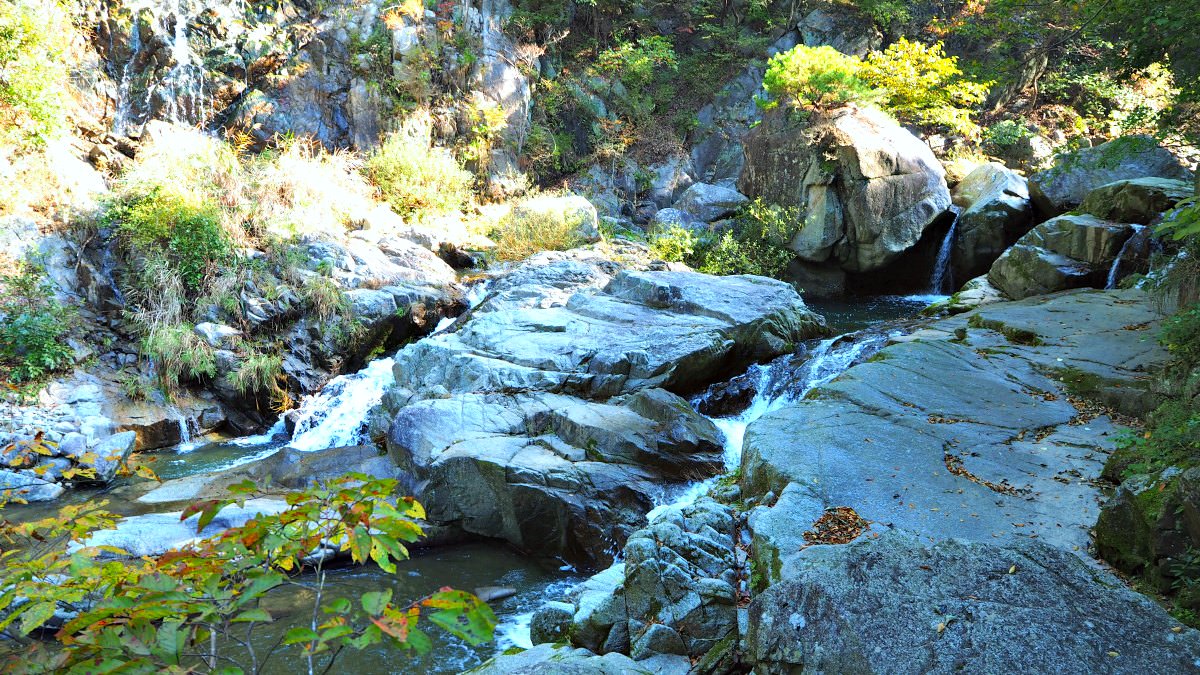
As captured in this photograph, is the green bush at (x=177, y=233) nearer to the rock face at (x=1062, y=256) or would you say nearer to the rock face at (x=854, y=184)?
the rock face at (x=854, y=184)

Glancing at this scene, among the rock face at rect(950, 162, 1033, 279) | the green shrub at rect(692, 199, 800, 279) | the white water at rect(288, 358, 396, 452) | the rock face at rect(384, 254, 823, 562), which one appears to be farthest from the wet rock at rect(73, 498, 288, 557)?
the rock face at rect(950, 162, 1033, 279)

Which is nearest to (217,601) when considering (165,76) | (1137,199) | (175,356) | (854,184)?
(175,356)

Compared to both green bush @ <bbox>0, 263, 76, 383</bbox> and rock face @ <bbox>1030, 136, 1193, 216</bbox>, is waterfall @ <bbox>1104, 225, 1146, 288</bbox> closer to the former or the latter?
rock face @ <bbox>1030, 136, 1193, 216</bbox>

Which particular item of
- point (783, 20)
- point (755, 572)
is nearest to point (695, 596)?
point (755, 572)

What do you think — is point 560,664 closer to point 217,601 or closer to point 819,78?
point 217,601

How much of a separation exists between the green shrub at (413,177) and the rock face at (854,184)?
6.77 m

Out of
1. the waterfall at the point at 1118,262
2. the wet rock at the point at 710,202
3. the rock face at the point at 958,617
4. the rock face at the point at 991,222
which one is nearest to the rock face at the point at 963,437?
the rock face at the point at 958,617

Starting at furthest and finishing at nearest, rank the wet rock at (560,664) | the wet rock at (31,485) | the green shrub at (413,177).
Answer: the green shrub at (413,177) < the wet rock at (31,485) < the wet rock at (560,664)

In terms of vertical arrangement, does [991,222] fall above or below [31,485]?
above

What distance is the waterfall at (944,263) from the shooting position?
43.6 ft

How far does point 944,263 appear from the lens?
44.1 ft

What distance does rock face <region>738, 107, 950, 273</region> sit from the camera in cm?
1301

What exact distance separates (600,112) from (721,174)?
3.73 metres

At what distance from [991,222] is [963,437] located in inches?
354
